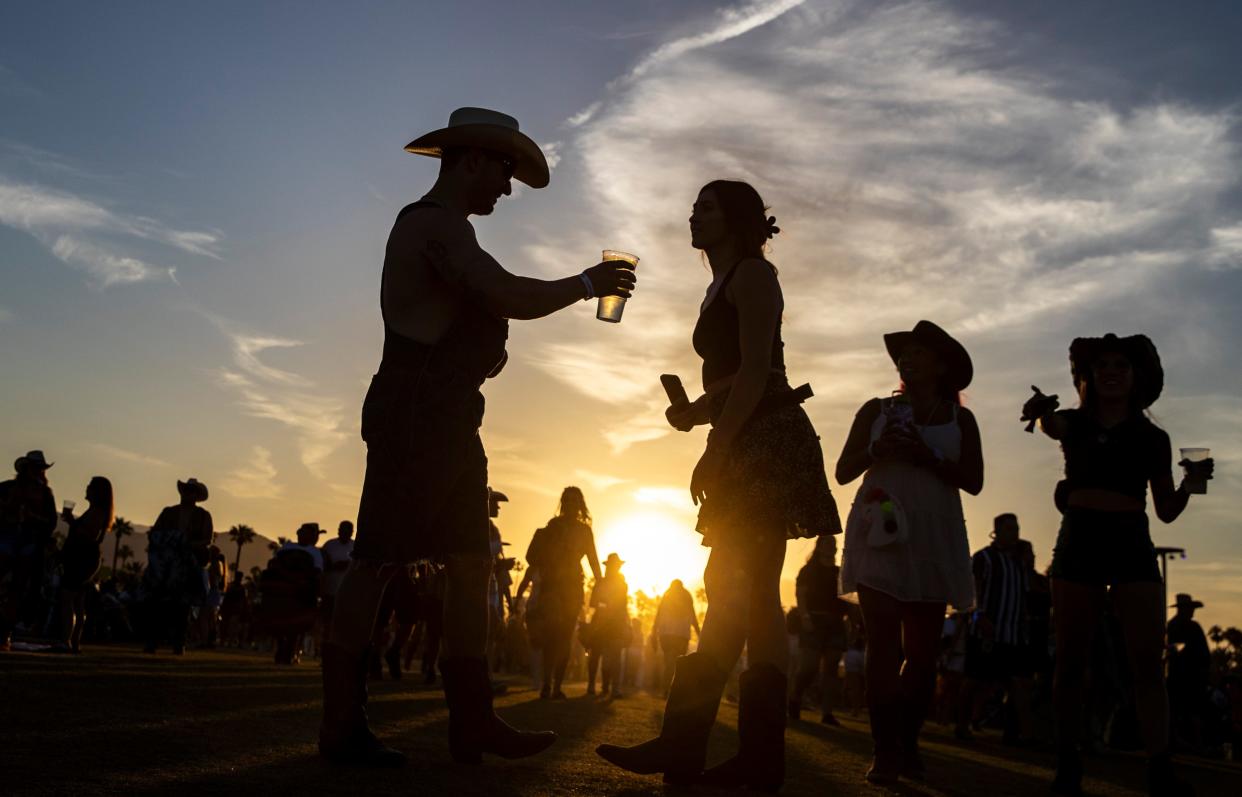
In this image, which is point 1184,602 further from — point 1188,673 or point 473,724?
point 473,724

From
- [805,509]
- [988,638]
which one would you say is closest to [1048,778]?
[805,509]

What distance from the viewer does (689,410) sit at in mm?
4809

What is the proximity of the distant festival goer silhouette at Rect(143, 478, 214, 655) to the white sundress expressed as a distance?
12.1m

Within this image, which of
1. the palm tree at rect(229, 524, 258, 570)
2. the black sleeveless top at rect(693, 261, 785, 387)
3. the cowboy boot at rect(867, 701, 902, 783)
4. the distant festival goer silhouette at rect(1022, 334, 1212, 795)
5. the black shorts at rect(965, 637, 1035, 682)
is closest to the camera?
the black sleeveless top at rect(693, 261, 785, 387)

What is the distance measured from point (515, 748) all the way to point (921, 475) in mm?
2653

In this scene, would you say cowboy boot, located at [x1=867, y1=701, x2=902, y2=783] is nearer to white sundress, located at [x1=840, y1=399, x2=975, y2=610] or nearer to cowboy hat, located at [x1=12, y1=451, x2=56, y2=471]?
white sundress, located at [x1=840, y1=399, x2=975, y2=610]

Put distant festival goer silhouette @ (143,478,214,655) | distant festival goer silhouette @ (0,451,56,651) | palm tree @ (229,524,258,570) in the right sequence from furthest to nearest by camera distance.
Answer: palm tree @ (229,524,258,570) → distant festival goer silhouette @ (143,478,214,655) → distant festival goer silhouette @ (0,451,56,651)

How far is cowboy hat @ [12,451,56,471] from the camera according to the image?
1231cm

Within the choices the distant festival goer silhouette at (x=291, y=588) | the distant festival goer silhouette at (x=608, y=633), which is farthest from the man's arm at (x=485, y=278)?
the distant festival goer silhouette at (x=291, y=588)

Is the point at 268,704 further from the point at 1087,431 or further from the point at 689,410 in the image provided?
the point at 1087,431

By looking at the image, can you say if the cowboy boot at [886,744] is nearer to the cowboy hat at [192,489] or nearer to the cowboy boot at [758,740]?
the cowboy boot at [758,740]

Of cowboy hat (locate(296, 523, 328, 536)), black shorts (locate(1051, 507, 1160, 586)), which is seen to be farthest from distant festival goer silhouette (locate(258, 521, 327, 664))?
black shorts (locate(1051, 507, 1160, 586))

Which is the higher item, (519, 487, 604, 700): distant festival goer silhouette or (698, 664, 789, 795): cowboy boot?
(519, 487, 604, 700): distant festival goer silhouette

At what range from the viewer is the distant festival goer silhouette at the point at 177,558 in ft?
52.6
